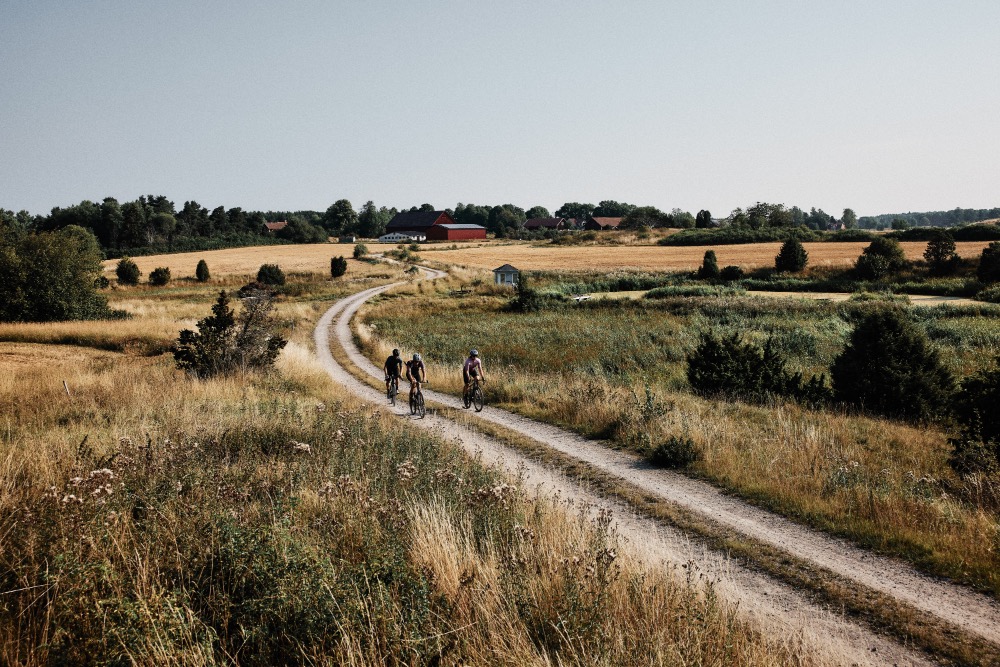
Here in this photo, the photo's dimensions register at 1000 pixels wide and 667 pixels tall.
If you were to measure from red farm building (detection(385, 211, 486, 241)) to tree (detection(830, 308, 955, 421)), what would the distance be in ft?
441

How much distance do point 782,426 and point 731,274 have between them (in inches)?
2112

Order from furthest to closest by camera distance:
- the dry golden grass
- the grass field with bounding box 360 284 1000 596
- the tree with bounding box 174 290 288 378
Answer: the dry golden grass
the tree with bounding box 174 290 288 378
the grass field with bounding box 360 284 1000 596

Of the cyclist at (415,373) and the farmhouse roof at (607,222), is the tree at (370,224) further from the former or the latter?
the cyclist at (415,373)

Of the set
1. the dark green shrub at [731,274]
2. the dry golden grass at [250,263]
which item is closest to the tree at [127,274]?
the dry golden grass at [250,263]

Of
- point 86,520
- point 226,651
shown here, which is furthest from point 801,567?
point 86,520

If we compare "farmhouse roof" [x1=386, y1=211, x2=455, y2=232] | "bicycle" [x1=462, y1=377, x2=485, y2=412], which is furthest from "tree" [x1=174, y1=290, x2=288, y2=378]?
"farmhouse roof" [x1=386, y1=211, x2=455, y2=232]

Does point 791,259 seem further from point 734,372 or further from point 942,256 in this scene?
point 734,372

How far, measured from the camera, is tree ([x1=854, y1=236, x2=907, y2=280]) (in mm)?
55906

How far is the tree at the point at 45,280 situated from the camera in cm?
3562

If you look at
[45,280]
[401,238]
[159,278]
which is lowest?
[159,278]

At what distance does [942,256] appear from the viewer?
184 ft

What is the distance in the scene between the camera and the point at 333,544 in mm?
5270

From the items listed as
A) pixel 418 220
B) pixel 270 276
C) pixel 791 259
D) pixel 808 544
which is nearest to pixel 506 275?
pixel 270 276

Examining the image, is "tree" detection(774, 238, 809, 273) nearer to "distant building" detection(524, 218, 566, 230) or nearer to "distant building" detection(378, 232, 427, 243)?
"distant building" detection(378, 232, 427, 243)
